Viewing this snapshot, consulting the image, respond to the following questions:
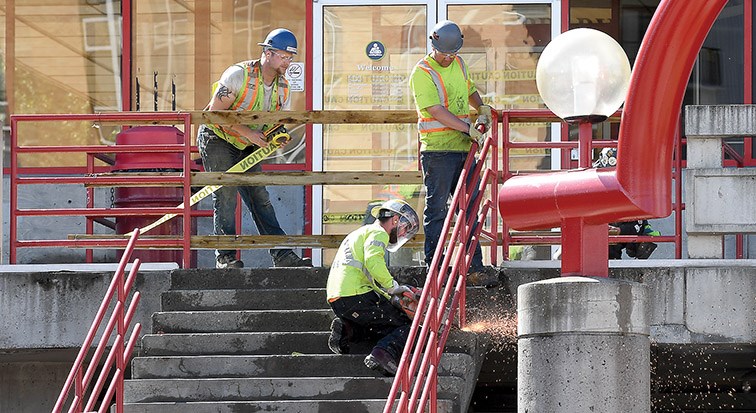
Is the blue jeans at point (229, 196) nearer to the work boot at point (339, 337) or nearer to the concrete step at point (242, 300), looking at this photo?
the concrete step at point (242, 300)

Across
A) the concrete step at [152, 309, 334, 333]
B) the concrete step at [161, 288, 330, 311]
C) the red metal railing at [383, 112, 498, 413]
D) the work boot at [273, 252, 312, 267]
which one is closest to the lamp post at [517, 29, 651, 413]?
the red metal railing at [383, 112, 498, 413]

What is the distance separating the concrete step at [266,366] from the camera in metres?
10.7

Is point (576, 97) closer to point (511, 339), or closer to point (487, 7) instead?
point (511, 339)

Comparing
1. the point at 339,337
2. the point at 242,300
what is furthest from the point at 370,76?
the point at 339,337

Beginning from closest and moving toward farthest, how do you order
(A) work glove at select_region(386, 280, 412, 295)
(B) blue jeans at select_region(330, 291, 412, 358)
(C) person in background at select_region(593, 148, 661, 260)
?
(A) work glove at select_region(386, 280, 412, 295) < (B) blue jeans at select_region(330, 291, 412, 358) < (C) person in background at select_region(593, 148, 661, 260)

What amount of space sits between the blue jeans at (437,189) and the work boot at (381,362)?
107 centimetres

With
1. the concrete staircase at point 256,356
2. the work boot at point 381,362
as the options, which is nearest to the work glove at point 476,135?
the concrete staircase at point 256,356

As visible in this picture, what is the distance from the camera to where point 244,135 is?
1227cm

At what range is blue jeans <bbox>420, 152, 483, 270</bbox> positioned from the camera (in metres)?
11.4

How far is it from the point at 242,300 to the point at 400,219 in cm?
150

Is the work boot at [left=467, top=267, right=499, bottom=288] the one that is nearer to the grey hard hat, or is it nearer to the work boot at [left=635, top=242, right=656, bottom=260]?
the grey hard hat

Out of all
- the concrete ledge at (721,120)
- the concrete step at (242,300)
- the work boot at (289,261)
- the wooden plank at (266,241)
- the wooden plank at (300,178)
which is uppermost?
the concrete ledge at (721,120)

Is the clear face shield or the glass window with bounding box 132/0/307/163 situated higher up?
the glass window with bounding box 132/0/307/163

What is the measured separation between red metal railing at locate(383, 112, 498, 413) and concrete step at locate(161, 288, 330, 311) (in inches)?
38.9
